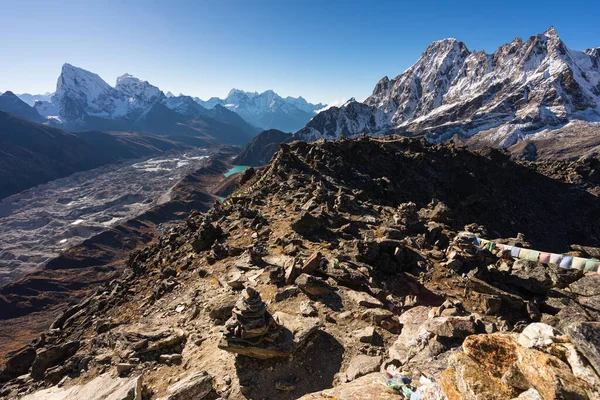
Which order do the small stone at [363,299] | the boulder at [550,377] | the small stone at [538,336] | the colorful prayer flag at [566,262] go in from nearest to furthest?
the boulder at [550,377] → the small stone at [538,336] → the small stone at [363,299] → the colorful prayer flag at [566,262]

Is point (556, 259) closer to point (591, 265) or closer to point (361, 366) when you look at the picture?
point (591, 265)

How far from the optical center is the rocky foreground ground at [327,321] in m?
5.54

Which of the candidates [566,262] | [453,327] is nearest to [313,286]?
[453,327]

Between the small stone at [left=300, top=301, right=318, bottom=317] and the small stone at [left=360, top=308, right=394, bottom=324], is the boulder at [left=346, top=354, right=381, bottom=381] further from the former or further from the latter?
the small stone at [left=300, top=301, right=318, bottom=317]

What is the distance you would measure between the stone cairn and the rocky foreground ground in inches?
1.8

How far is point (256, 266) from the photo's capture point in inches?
587

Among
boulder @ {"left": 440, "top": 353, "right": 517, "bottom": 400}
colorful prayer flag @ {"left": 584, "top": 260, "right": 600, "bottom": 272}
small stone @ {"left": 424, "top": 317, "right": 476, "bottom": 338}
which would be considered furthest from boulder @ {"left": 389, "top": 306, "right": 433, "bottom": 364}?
colorful prayer flag @ {"left": 584, "top": 260, "right": 600, "bottom": 272}

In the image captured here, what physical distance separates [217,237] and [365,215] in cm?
1175

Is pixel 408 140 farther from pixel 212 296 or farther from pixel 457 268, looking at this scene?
pixel 212 296

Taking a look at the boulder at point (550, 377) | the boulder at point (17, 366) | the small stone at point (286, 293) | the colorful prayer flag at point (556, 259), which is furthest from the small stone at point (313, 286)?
the boulder at point (17, 366)

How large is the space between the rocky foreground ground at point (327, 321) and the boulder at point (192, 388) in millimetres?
42

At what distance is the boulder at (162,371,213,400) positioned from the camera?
25.0ft

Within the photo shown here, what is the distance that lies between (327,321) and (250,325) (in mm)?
3290

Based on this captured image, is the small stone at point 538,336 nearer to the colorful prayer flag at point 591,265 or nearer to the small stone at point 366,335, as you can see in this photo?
the small stone at point 366,335
